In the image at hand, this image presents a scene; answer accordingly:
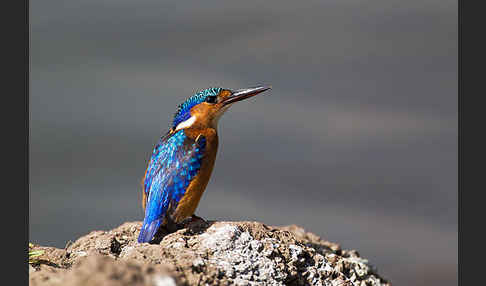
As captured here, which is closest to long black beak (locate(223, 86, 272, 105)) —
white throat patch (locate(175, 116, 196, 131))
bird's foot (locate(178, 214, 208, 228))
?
white throat patch (locate(175, 116, 196, 131))

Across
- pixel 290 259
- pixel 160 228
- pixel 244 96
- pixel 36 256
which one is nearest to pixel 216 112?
pixel 244 96

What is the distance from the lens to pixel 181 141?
4.89 meters

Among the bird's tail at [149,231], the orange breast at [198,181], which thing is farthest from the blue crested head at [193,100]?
the bird's tail at [149,231]

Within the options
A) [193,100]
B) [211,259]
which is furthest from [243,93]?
[211,259]

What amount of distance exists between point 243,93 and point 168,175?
→ 1013 millimetres

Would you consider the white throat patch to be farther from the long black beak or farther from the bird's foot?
the bird's foot

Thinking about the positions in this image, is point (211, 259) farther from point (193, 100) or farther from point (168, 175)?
point (193, 100)

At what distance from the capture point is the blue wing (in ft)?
15.2

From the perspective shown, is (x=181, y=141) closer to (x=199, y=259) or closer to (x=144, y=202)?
(x=144, y=202)

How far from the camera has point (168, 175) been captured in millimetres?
4758

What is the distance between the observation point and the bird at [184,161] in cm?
468

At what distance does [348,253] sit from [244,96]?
2342 mm

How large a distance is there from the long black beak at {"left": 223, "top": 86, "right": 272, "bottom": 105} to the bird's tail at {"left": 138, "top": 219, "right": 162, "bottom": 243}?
123cm

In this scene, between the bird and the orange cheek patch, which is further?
the orange cheek patch
